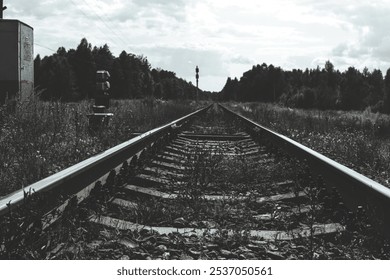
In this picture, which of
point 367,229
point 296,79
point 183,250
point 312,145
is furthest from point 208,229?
point 296,79

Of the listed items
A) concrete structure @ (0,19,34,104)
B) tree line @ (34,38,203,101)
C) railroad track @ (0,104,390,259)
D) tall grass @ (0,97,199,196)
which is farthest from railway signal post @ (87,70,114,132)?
tree line @ (34,38,203,101)

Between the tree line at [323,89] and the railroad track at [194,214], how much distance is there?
56973mm

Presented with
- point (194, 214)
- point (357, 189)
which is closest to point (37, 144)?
point (194, 214)

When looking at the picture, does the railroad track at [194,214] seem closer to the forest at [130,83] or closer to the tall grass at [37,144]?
the tall grass at [37,144]

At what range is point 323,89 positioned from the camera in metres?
104

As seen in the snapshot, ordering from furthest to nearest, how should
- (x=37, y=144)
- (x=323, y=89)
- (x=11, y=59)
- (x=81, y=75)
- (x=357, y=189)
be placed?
(x=323, y=89), (x=81, y=75), (x=11, y=59), (x=37, y=144), (x=357, y=189)

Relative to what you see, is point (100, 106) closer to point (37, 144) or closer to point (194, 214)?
point (37, 144)

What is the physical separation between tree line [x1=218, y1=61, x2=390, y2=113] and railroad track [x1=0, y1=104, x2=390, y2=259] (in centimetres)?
5697

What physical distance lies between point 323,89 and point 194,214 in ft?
346

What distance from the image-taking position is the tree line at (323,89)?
91.1 m

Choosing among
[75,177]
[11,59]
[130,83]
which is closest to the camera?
[75,177]

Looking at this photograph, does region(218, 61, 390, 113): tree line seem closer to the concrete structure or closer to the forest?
the forest
